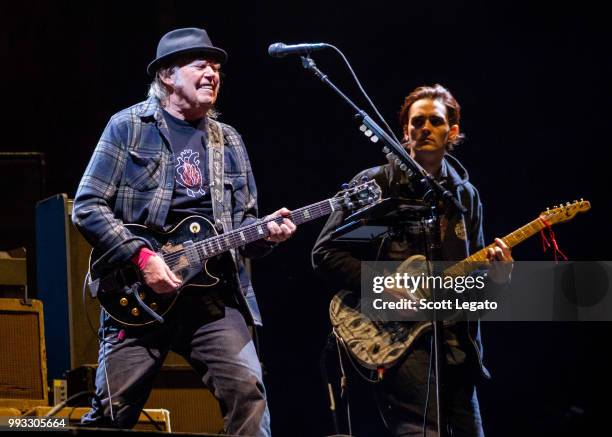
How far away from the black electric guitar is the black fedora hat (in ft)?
2.72

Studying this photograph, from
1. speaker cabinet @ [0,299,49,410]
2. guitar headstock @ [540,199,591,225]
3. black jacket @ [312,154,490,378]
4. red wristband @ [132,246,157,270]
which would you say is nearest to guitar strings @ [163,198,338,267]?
red wristband @ [132,246,157,270]

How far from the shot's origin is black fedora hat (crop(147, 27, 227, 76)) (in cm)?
428

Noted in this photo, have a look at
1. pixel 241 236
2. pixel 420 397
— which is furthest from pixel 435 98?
pixel 420 397

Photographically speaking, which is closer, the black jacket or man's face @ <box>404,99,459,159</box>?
the black jacket

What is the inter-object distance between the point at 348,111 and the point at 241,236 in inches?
113

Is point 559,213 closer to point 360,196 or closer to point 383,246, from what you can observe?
point 383,246

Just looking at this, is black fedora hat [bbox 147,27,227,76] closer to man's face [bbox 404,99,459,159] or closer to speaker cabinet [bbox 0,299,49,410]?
man's face [bbox 404,99,459,159]

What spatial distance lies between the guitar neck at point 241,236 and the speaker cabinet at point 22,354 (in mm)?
1384

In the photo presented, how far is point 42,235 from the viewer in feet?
17.6

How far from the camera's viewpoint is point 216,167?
4.12 m

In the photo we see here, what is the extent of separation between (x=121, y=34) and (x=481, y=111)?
270cm

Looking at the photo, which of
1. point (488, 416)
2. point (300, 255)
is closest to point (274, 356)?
point (300, 255)

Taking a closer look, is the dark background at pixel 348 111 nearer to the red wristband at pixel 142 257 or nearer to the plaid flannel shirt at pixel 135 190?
the plaid flannel shirt at pixel 135 190

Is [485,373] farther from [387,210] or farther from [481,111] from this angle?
[481,111]
